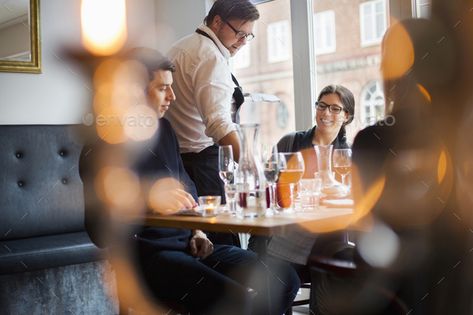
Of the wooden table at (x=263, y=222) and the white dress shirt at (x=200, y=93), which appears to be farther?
the white dress shirt at (x=200, y=93)

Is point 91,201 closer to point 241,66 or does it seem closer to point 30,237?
point 30,237

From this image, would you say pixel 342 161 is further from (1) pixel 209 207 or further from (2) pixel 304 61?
(2) pixel 304 61

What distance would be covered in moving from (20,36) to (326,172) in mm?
Result: 2474

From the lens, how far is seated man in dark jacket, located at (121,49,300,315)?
193 centimetres

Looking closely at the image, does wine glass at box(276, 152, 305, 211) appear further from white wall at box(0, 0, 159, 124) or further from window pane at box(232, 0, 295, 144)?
white wall at box(0, 0, 159, 124)

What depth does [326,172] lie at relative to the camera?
7.47 feet

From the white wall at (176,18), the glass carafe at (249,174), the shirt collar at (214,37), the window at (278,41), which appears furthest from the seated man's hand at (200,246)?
the white wall at (176,18)

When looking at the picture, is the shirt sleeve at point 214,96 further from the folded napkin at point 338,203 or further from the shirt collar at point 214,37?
the folded napkin at point 338,203

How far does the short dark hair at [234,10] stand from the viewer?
2535 mm

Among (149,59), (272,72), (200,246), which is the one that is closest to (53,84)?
(272,72)

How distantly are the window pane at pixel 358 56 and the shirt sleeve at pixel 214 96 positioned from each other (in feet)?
3.66

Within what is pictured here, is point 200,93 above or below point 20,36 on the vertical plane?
below

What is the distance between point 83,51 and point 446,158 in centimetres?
316

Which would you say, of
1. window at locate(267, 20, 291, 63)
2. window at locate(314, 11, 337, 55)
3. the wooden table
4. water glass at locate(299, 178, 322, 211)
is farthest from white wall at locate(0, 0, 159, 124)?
water glass at locate(299, 178, 322, 211)
